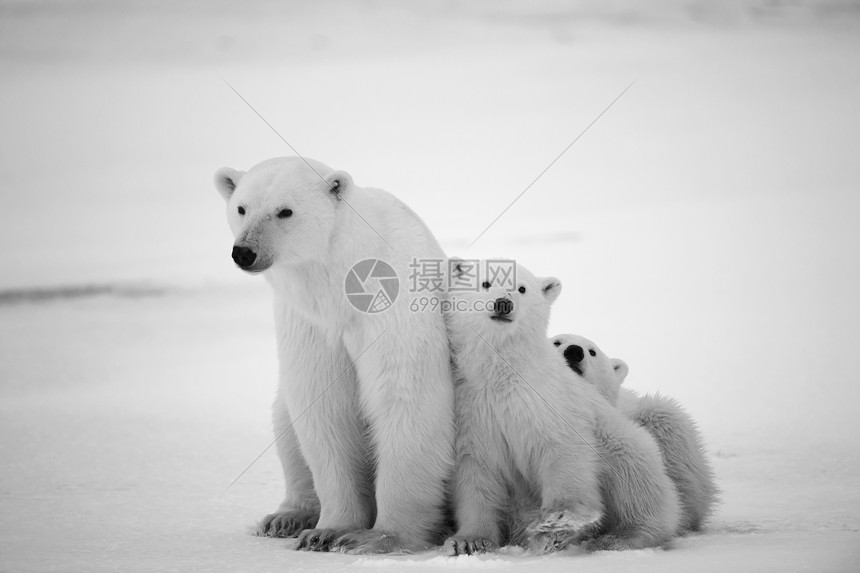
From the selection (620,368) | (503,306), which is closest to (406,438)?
(503,306)

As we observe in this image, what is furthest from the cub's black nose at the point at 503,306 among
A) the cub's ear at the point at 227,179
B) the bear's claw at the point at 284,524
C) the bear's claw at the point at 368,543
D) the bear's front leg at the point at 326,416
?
the bear's claw at the point at 284,524

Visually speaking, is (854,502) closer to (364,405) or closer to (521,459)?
(521,459)

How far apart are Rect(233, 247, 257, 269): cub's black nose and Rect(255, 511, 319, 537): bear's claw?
4.79 ft

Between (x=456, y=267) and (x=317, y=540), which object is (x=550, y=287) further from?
(x=317, y=540)

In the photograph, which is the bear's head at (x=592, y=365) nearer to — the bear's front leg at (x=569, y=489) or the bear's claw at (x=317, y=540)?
the bear's front leg at (x=569, y=489)

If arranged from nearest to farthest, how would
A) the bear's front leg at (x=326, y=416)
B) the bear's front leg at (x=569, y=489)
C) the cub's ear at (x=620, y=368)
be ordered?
1. the bear's front leg at (x=569, y=489)
2. the bear's front leg at (x=326, y=416)
3. the cub's ear at (x=620, y=368)

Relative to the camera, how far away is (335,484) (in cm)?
535

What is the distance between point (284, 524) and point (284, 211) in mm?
1623

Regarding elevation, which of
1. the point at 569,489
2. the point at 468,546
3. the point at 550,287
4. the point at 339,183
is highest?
the point at 339,183

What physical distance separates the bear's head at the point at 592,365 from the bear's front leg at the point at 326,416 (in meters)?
1.19

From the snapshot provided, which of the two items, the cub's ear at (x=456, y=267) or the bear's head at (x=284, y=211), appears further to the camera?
the cub's ear at (x=456, y=267)

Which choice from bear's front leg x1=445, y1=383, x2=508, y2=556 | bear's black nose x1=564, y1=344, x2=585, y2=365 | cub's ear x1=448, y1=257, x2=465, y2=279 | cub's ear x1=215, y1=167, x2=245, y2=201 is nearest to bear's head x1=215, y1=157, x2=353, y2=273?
cub's ear x1=215, y1=167, x2=245, y2=201

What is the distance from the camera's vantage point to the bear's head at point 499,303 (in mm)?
5254

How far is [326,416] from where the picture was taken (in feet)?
17.5
